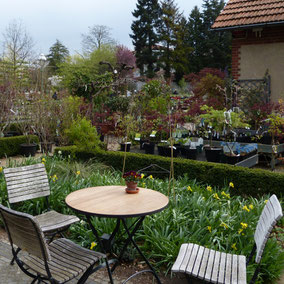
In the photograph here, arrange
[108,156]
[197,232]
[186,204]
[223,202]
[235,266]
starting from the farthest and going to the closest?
1. [108,156]
2. [223,202]
3. [186,204]
4. [197,232]
5. [235,266]

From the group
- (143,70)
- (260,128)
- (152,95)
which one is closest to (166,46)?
(143,70)

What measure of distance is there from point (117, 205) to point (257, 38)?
978 cm

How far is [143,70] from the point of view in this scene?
134ft

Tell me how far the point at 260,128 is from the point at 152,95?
207 inches

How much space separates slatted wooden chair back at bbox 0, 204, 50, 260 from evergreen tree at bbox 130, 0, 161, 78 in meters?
37.4

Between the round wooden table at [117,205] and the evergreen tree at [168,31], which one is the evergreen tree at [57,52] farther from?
the round wooden table at [117,205]

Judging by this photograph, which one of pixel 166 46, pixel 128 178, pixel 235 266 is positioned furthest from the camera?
pixel 166 46

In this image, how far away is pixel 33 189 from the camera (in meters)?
4.17

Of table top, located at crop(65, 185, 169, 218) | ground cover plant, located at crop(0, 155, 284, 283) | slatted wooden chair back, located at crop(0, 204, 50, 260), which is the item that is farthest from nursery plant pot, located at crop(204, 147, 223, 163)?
slatted wooden chair back, located at crop(0, 204, 50, 260)

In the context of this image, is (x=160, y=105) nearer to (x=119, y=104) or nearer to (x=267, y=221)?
(x=119, y=104)

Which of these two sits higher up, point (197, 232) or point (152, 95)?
point (152, 95)

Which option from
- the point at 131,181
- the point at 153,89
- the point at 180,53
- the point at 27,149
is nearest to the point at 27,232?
the point at 131,181

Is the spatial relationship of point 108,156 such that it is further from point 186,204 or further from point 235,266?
point 235,266

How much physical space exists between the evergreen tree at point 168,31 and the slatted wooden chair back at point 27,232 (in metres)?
37.4
